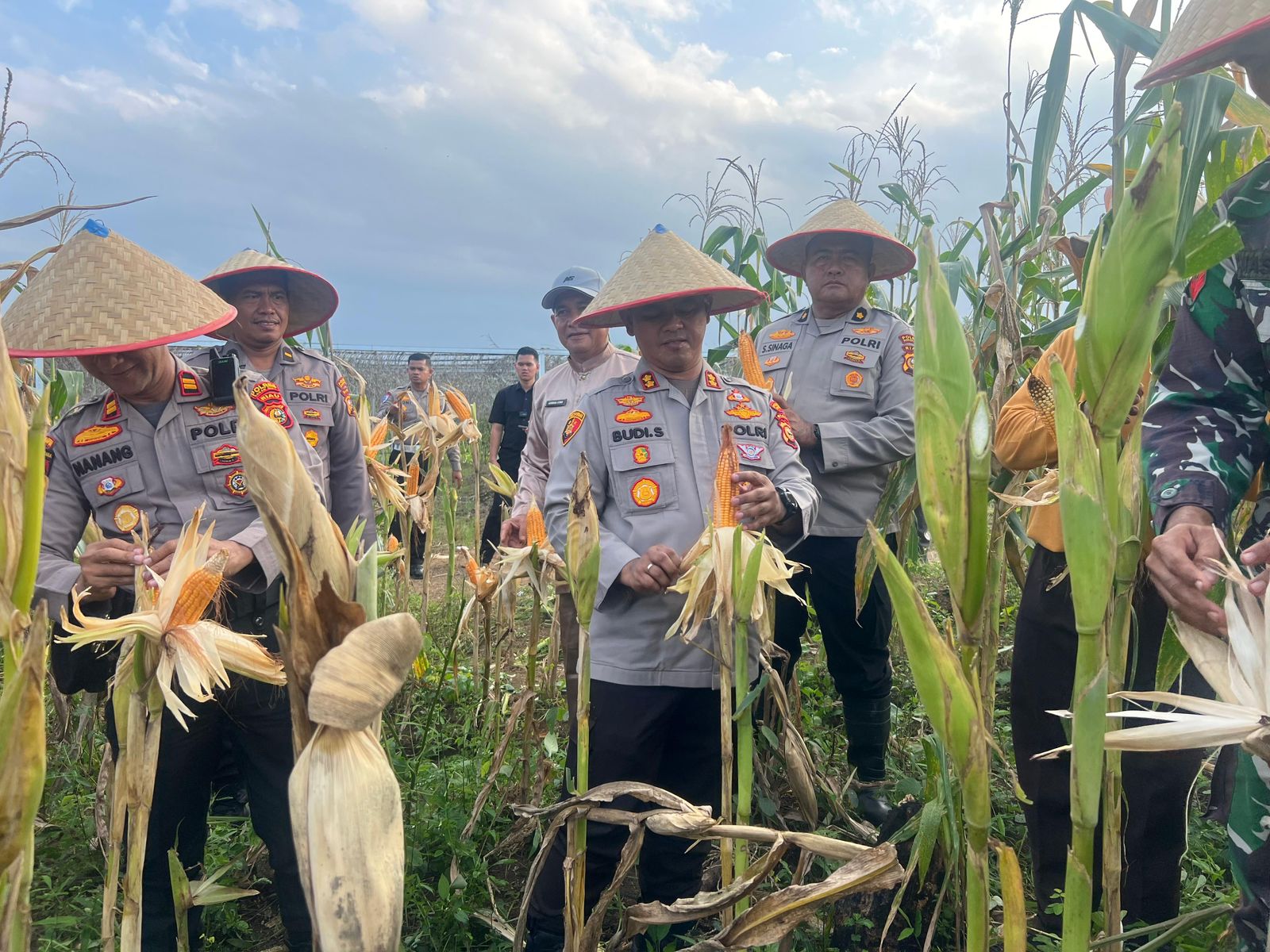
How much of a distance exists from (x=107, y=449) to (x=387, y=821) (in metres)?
1.80

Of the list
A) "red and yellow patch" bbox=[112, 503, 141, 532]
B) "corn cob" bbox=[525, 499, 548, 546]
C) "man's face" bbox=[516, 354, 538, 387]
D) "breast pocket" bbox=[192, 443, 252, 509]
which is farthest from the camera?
"man's face" bbox=[516, 354, 538, 387]

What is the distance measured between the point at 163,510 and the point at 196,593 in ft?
3.52

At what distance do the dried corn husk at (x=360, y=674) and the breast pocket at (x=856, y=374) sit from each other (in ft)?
8.44

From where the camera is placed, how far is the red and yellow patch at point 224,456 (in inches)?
76.7

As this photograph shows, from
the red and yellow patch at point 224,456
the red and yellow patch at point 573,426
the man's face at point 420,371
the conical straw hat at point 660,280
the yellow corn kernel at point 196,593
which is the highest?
the man's face at point 420,371

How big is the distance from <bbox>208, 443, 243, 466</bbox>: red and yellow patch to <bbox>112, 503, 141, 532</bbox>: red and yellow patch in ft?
0.64

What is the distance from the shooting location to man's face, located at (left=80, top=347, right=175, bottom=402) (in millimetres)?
1778

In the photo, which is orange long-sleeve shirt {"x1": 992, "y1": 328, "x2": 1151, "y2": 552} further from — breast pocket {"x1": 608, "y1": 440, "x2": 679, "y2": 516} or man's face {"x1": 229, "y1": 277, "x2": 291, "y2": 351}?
man's face {"x1": 229, "y1": 277, "x2": 291, "y2": 351}

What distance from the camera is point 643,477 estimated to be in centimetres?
205

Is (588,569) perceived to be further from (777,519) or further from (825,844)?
(777,519)

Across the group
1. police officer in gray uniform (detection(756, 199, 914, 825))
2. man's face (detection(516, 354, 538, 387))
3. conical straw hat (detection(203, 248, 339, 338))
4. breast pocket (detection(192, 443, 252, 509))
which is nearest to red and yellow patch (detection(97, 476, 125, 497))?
breast pocket (detection(192, 443, 252, 509))

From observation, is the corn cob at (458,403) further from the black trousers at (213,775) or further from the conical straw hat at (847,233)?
the black trousers at (213,775)

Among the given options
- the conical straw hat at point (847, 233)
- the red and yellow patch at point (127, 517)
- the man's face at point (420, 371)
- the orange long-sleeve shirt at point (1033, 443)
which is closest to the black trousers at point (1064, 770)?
the orange long-sleeve shirt at point (1033, 443)

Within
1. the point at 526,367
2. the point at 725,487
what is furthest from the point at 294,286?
the point at 526,367
